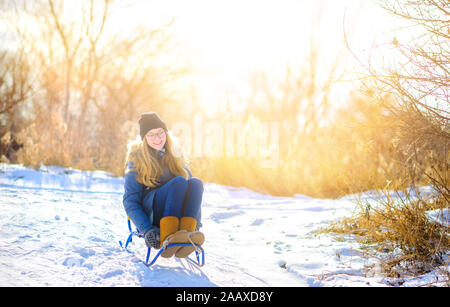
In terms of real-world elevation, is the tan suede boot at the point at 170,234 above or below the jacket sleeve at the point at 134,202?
below

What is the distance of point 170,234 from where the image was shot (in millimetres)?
2797

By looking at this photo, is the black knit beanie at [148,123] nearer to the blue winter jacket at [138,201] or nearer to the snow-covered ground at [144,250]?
the blue winter jacket at [138,201]

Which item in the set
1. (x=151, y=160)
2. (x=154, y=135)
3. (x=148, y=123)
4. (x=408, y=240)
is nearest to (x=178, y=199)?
(x=151, y=160)

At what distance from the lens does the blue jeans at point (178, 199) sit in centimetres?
290

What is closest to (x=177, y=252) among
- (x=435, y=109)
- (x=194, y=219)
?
(x=194, y=219)

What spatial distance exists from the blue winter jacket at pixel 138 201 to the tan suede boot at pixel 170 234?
14 centimetres

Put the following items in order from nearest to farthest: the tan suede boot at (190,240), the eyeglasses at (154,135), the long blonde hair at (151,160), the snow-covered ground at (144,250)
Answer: the snow-covered ground at (144,250) < the tan suede boot at (190,240) < the long blonde hair at (151,160) < the eyeglasses at (154,135)

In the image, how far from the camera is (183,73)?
57.4 feet

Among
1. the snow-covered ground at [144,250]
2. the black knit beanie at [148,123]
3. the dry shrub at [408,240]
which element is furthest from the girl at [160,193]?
the dry shrub at [408,240]

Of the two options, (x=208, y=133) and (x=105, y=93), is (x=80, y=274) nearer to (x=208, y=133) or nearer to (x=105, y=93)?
(x=208, y=133)

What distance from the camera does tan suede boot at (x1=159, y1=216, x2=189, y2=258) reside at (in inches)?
108

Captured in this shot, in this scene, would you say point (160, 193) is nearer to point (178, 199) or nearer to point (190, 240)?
point (178, 199)

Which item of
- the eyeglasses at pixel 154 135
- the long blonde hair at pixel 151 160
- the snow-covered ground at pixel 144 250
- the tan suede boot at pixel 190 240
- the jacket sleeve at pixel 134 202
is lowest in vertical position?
the snow-covered ground at pixel 144 250

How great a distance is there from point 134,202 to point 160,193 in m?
0.23
